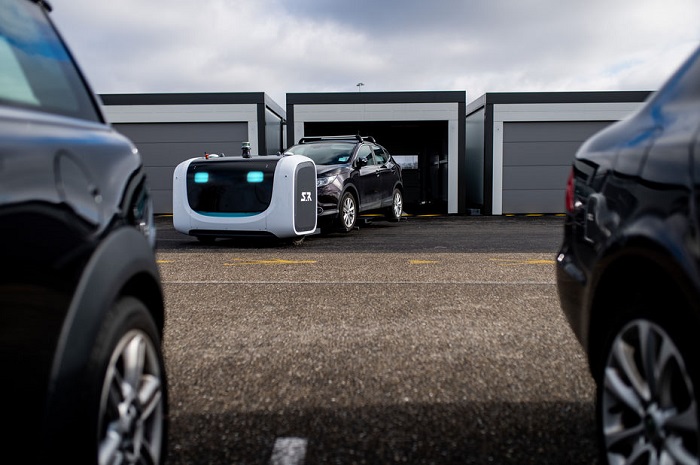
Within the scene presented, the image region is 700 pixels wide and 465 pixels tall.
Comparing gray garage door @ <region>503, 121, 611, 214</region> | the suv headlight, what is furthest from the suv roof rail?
gray garage door @ <region>503, 121, 611, 214</region>

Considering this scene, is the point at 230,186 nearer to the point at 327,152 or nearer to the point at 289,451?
the point at 327,152

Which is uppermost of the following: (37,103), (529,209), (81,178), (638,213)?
(37,103)

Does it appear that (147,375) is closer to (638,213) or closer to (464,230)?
(638,213)

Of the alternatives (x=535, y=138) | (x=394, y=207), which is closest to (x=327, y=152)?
(x=394, y=207)

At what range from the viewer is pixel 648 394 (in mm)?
1735

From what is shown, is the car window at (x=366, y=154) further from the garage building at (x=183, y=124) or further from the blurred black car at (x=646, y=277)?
the blurred black car at (x=646, y=277)

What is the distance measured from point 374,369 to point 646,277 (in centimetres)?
178

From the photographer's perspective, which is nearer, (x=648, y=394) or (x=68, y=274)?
(x=68, y=274)

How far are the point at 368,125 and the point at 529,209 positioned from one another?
20.1ft

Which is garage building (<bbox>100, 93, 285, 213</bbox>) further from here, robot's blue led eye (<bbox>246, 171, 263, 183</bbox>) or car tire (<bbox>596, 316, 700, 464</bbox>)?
car tire (<bbox>596, 316, 700, 464</bbox>)

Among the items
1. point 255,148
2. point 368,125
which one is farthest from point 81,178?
point 368,125

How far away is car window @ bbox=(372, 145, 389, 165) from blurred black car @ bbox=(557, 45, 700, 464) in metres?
10.7

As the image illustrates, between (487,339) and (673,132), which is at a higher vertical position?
(673,132)

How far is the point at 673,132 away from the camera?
178 centimetres
